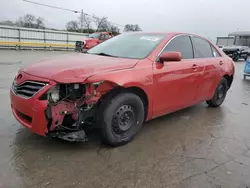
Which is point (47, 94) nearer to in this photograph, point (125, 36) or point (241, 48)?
point (125, 36)

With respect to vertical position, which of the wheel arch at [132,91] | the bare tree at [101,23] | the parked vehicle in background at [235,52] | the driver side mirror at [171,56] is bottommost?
the wheel arch at [132,91]

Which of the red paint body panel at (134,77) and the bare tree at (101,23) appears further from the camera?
the bare tree at (101,23)

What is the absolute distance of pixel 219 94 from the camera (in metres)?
5.51

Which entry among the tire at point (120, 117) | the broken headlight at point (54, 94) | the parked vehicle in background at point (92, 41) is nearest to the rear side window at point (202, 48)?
the tire at point (120, 117)

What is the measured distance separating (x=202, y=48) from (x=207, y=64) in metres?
0.37

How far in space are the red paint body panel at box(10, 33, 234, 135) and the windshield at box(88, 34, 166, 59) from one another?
136mm

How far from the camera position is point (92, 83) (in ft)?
9.56

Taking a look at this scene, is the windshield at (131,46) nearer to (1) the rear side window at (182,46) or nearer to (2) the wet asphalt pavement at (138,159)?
(1) the rear side window at (182,46)

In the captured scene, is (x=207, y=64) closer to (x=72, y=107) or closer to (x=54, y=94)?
(x=72, y=107)

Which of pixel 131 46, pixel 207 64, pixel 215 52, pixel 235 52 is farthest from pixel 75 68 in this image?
pixel 235 52

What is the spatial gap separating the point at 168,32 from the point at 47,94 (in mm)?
2444

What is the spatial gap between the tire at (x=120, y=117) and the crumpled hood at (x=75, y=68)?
40cm

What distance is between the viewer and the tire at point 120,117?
3.07 metres

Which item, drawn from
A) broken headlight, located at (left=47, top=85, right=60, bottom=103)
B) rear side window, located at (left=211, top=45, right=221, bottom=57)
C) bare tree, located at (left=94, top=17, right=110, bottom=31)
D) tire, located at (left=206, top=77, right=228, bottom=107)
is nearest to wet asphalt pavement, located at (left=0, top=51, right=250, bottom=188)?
broken headlight, located at (left=47, top=85, right=60, bottom=103)
